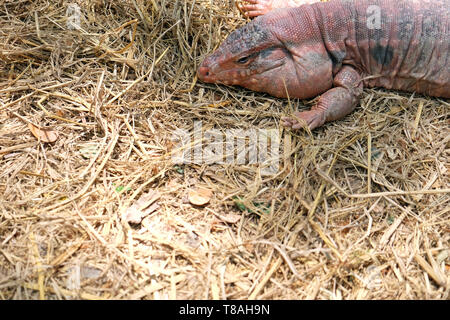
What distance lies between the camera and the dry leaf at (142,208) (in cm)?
321

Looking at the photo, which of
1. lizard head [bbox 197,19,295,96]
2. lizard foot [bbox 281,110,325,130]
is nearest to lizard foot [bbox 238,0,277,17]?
lizard head [bbox 197,19,295,96]

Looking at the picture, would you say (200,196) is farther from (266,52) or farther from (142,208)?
(266,52)

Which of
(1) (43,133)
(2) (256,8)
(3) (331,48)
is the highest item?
(2) (256,8)

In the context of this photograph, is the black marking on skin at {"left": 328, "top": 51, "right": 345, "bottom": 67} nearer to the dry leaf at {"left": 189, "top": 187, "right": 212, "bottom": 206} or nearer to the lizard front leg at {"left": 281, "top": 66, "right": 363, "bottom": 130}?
the lizard front leg at {"left": 281, "top": 66, "right": 363, "bottom": 130}

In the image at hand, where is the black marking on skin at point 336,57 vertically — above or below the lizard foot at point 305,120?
above

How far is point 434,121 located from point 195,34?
2.40m

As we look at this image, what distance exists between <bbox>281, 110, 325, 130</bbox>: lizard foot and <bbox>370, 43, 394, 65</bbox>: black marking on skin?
2.63ft

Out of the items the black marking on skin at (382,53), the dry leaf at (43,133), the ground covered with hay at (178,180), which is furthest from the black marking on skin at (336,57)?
the dry leaf at (43,133)

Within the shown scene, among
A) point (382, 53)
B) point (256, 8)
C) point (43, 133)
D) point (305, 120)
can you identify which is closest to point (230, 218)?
point (305, 120)

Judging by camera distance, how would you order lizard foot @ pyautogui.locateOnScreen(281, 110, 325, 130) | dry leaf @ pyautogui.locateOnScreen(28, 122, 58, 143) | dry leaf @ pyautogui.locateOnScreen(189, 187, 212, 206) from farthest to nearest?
lizard foot @ pyautogui.locateOnScreen(281, 110, 325, 130)
dry leaf @ pyautogui.locateOnScreen(28, 122, 58, 143)
dry leaf @ pyautogui.locateOnScreen(189, 187, 212, 206)

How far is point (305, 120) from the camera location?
151 inches

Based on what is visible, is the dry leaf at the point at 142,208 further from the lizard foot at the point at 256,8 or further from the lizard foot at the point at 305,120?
the lizard foot at the point at 256,8

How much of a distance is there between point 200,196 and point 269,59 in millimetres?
1466

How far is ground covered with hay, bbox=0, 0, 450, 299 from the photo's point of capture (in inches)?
117
